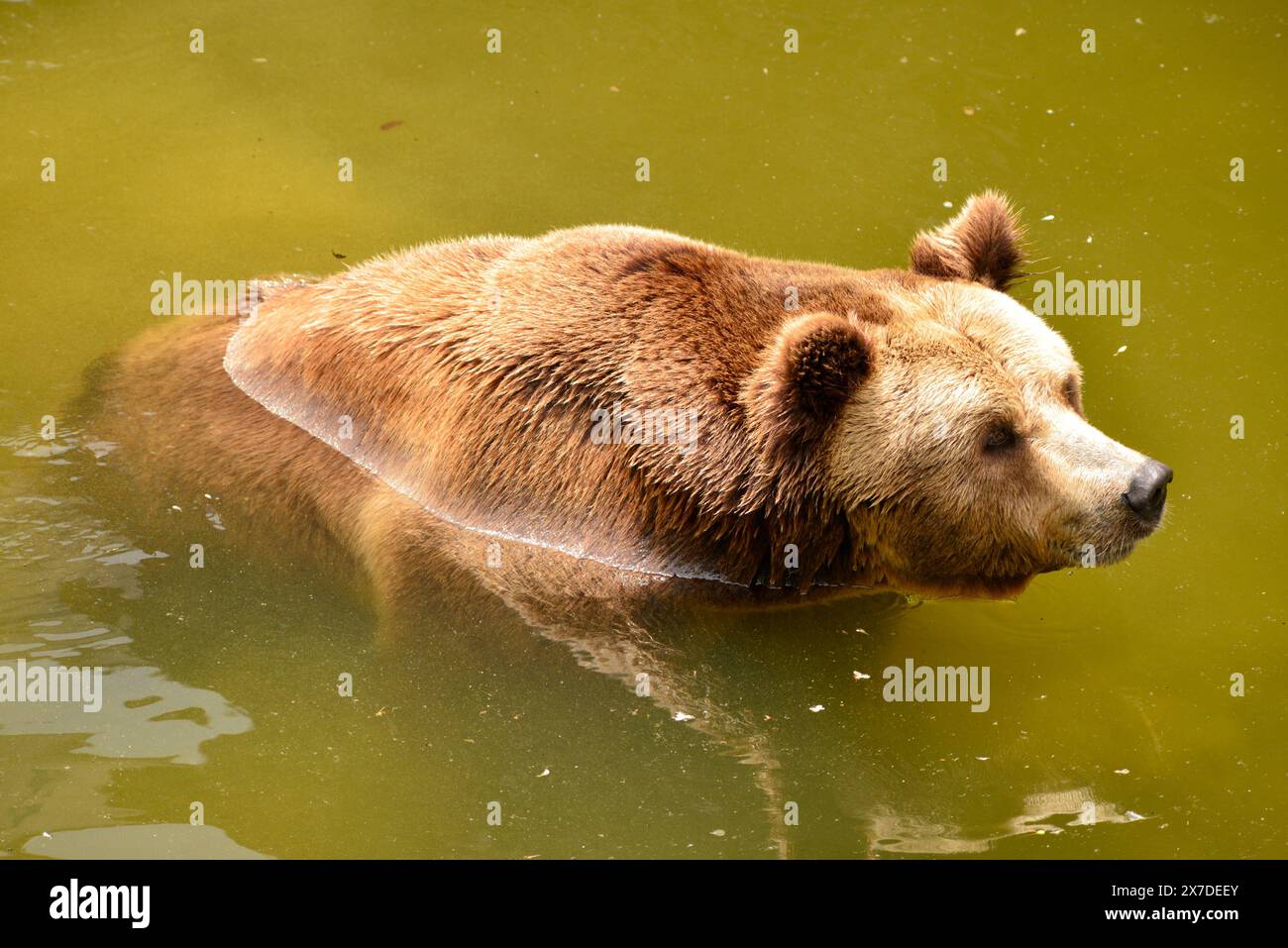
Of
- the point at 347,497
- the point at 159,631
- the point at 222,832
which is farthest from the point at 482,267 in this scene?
the point at 222,832

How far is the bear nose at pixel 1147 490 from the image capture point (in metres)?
6.11

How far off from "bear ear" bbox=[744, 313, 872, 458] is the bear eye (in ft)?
1.91

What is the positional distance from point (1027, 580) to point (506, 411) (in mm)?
2520

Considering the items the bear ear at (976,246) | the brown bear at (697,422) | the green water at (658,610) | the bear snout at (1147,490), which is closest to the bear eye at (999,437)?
the brown bear at (697,422)

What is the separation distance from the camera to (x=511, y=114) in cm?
1070

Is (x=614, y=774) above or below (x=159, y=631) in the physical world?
below

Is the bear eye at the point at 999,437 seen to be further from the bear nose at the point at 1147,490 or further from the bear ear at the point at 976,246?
the bear ear at the point at 976,246

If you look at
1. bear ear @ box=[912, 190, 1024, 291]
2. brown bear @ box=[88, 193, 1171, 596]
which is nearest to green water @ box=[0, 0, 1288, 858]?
brown bear @ box=[88, 193, 1171, 596]

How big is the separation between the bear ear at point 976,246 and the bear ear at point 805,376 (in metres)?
0.89

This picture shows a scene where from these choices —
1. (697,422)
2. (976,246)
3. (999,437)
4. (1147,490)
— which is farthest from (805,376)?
(1147,490)

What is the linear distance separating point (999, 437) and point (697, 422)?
131 cm

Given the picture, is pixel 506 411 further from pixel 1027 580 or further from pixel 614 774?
pixel 1027 580

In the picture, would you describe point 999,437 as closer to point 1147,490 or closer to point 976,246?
point 1147,490

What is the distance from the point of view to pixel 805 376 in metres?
6.19
